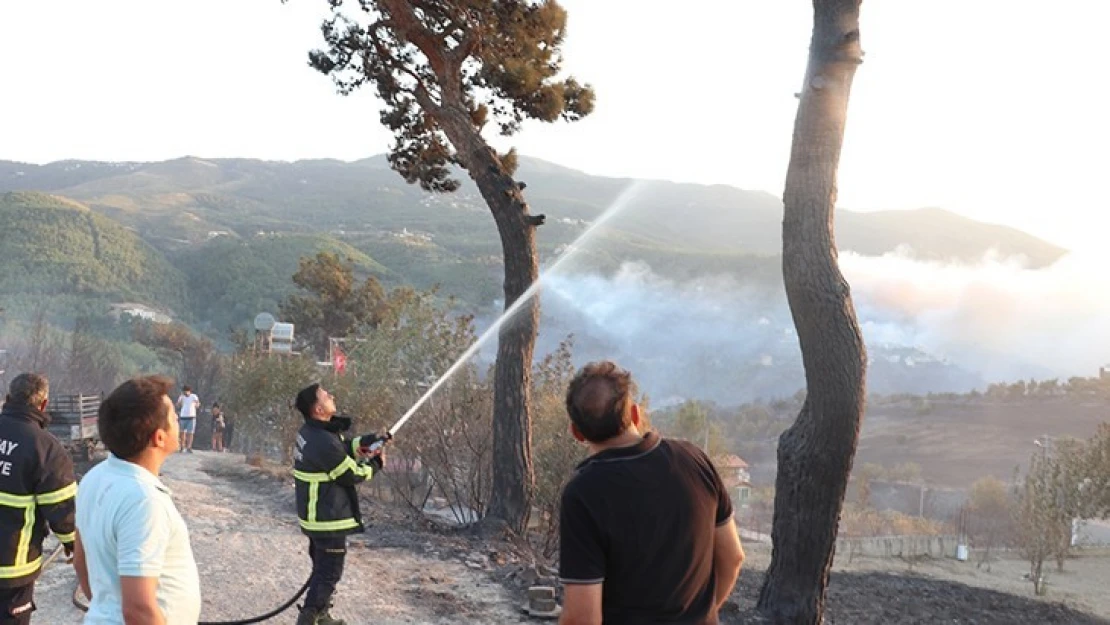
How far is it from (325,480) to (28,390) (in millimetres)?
2165

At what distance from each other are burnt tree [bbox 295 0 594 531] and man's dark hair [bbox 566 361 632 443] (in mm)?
8943

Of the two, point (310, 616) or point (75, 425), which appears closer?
point (310, 616)

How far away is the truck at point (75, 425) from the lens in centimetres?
1802

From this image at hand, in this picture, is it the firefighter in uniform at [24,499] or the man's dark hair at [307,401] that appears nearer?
the firefighter in uniform at [24,499]

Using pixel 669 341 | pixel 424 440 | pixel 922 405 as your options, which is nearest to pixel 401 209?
pixel 669 341

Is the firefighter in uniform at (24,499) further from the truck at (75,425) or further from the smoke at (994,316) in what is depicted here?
the smoke at (994,316)

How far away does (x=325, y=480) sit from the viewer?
6.81 meters

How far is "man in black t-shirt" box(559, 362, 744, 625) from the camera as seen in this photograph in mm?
3127

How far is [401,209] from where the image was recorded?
15488cm

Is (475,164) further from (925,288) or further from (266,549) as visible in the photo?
(925,288)

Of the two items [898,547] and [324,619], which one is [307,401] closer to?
[324,619]

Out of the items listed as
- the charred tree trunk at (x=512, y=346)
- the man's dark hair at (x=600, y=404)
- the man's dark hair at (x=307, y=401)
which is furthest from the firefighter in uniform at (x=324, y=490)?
the charred tree trunk at (x=512, y=346)

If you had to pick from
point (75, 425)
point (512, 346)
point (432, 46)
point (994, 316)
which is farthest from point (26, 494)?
point (994, 316)

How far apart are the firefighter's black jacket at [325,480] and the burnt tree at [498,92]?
17.7ft
